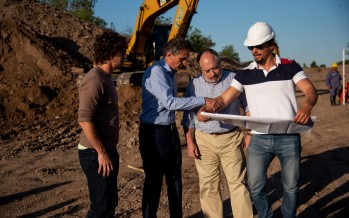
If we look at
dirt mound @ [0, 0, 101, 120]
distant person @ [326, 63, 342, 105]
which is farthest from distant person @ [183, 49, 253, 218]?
distant person @ [326, 63, 342, 105]

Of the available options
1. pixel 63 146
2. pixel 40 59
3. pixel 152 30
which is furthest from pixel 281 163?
pixel 40 59

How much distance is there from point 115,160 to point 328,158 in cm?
530

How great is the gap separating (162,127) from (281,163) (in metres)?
1.22

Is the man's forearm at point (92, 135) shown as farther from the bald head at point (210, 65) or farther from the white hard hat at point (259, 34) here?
the white hard hat at point (259, 34)

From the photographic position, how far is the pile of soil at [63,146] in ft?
17.9

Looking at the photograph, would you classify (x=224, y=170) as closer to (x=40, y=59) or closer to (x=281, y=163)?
(x=281, y=163)

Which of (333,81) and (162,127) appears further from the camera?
(333,81)

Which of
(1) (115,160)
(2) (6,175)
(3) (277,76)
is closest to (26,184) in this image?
(2) (6,175)

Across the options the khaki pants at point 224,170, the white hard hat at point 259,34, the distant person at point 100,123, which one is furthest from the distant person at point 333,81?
the distant person at point 100,123

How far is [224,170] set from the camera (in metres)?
4.17

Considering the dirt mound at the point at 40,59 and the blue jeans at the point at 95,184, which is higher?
the dirt mound at the point at 40,59

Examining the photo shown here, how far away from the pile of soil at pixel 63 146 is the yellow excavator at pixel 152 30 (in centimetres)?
207

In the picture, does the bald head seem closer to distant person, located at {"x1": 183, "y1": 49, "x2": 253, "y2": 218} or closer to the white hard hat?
distant person, located at {"x1": 183, "y1": 49, "x2": 253, "y2": 218}

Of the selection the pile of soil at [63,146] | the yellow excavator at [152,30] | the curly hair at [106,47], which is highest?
the yellow excavator at [152,30]
